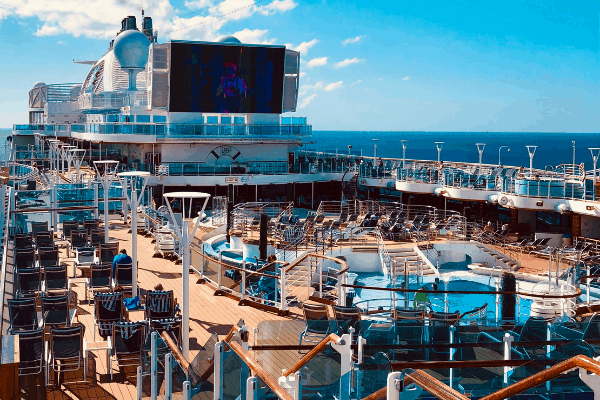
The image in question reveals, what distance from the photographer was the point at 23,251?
12570 millimetres

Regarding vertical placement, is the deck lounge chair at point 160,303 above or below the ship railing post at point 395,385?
below

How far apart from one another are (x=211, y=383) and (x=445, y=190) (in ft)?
70.7

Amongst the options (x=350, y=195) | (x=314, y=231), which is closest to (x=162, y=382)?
(x=314, y=231)

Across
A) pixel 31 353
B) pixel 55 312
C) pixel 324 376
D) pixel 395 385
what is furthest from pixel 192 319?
pixel 395 385

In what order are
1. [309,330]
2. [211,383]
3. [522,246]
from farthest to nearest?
[522,246], [309,330], [211,383]

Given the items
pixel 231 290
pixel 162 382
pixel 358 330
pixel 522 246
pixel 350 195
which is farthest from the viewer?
pixel 350 195

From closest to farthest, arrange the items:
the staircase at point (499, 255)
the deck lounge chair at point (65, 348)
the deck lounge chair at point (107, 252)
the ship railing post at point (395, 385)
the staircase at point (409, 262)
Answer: the ship railing post at point (395, 385) → the deck lounge chair at point (65, 348) → the deck lounge chair at point (107, 252) → the staircase at point (409, 262) → the staircase at point (499, 255)

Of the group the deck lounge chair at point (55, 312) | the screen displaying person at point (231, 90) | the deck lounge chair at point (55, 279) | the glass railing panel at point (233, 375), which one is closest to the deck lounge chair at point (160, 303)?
the deck lounge chair at point (55, 312)

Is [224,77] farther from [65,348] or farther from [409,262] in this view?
[65,348]

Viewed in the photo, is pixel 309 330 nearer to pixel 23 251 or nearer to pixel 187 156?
pixel 23 251

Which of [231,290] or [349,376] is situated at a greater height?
[349,376]

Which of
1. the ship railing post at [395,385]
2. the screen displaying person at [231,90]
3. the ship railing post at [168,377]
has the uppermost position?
the screen displaying person at [231,90]

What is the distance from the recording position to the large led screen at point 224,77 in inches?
1200

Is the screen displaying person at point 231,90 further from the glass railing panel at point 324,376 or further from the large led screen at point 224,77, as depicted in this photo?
the glass railing panel at point 324,376
